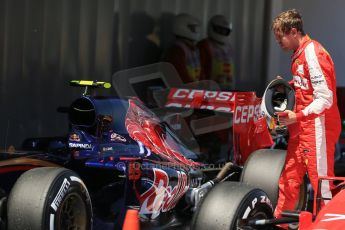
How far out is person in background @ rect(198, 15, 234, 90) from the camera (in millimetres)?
9562

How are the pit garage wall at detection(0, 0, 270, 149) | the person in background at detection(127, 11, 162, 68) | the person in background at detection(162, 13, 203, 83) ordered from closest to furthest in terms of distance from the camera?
the pit garage wall at detection(0, 0, 270, 149), the person in background at detection(127, 11, 162, 68), the person in background at detection(162, 13, 203, 83)

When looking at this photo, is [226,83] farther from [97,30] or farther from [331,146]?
[331,146]

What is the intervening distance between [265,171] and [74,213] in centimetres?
191

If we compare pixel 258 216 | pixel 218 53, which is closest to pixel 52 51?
pixel 218 53

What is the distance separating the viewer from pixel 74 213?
417 cm

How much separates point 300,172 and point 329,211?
1.05 m

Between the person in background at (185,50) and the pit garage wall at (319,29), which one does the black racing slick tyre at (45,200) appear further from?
the pit garage wall at (319,29)

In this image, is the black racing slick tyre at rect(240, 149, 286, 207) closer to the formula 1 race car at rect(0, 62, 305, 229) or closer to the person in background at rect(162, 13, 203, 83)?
the formula 1 race car at rect(0, 62, 305, 229)

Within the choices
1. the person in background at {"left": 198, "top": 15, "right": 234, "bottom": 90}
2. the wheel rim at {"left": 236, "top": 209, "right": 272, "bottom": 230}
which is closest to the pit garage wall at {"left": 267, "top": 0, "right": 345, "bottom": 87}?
the person in background at {"left": 198, "top": 15, "right": 234, "bottom": 90}

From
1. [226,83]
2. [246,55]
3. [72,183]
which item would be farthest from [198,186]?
[246,55]

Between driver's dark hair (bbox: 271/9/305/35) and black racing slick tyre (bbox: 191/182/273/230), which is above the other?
driver's dark hair (bbox: 271/9/305/35)

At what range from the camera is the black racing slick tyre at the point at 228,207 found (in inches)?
162

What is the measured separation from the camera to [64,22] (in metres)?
7.57

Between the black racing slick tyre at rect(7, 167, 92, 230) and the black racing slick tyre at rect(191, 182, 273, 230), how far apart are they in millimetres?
711
